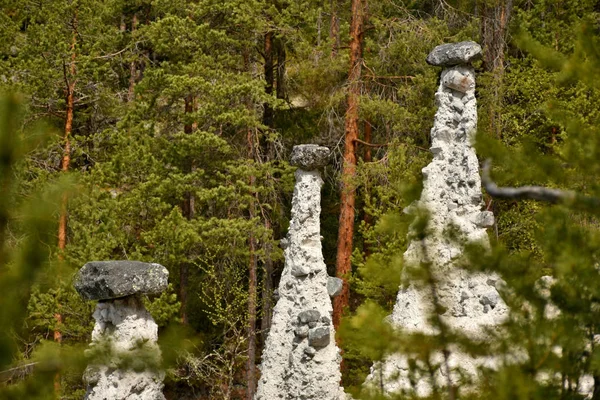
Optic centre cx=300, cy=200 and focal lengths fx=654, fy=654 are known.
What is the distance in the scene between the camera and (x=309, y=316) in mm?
7293

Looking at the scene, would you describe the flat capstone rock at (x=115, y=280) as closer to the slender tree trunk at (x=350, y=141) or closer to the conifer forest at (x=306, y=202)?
the conifer forest at (x=306, y=202)

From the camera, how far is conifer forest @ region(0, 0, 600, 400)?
227cm

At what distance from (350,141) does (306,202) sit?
Answer: 3938 millimetres

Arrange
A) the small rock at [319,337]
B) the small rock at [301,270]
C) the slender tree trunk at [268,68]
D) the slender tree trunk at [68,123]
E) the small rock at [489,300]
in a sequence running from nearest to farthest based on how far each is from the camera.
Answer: the small rock at [489,300]
the small rock at [319,337]
the small rock at [301,270]
the slender tree trunk at [68,123]
the slender tree trunk at [268,68]

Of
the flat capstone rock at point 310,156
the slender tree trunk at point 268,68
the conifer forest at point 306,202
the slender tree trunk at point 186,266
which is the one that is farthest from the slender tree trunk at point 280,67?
the flat capstone rock at point 310,156

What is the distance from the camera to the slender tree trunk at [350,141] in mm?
11250

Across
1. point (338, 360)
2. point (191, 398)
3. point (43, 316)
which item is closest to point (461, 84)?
point (338, 360)

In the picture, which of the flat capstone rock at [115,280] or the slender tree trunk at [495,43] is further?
the slender tree trunk at [495,43]

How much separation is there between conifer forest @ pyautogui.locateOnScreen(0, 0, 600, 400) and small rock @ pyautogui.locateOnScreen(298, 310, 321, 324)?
0.12 ft

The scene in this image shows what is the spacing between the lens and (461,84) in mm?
6473

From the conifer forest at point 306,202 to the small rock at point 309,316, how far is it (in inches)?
1.5

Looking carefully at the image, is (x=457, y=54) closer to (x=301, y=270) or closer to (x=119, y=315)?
(x=301, y=270)

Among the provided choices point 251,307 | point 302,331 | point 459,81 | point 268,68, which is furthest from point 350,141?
point 459,81

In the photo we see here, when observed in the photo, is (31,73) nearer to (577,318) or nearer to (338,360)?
(338,360)
